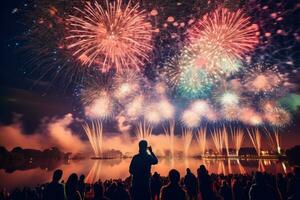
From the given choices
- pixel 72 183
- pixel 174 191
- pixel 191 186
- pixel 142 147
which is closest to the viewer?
pixel 174 191

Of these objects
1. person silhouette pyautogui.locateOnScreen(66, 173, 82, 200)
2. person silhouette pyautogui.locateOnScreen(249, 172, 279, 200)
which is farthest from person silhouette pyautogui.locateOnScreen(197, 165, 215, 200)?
person silhouette pyautogui.locateOnScreen(66, 173, 82, 200)

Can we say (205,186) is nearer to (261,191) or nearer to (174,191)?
(261,191)

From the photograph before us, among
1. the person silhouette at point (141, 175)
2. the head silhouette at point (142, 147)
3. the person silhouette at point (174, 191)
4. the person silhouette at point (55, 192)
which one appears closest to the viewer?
the person silhouette at point (174, 191)

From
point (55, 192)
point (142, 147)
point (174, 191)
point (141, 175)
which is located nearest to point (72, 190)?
point (55, 192)

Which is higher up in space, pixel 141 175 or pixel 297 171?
pixel 297 171

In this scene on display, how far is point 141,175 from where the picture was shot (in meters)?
7.16

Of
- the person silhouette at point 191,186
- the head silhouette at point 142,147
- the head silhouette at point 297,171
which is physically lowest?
the person silhouette at point 191,186

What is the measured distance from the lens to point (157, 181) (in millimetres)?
11492

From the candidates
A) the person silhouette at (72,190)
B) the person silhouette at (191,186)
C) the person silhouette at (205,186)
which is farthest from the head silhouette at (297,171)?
the person silhouette at (72,190)

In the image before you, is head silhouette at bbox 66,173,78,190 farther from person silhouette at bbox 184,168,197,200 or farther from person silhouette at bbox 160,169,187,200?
person silhouette at bbox 184,168,197,200

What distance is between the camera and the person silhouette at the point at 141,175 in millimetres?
7007

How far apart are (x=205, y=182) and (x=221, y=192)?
2116 mm

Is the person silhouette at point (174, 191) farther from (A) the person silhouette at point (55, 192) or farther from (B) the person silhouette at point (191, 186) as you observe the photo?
(B) the person silhouette at point (191, 186)

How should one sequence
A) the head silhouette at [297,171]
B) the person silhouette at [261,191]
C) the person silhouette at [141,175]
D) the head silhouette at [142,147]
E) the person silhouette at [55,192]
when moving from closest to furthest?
the person silhouette at [261,191]
the person silhouette at [55,192]
the person silhouette at [141,175]
the head silhouette at [142,147]
the head silhouette at [297,171]
